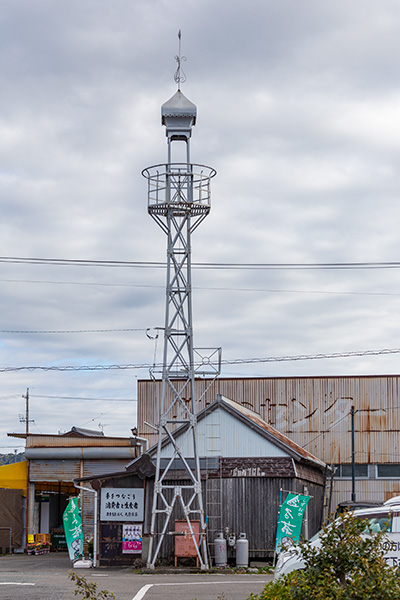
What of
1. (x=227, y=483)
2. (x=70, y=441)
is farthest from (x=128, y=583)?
(x=70, y=441)

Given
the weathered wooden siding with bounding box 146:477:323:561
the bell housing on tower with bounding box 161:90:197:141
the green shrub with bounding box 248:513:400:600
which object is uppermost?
the bell housing on tower with bounding box 161:90:197:141

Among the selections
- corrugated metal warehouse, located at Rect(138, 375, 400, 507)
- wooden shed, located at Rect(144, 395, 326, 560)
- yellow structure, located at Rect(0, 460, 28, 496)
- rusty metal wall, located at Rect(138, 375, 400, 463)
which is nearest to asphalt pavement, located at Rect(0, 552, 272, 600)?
wooden shed, located at Rect(144, 395, 326, 560)

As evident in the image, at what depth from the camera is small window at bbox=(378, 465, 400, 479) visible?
35.9 m

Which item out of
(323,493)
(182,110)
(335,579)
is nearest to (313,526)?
(323,493)

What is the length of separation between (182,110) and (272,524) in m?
14.1

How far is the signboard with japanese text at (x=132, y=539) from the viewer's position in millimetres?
26094

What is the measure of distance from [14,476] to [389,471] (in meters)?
16.8

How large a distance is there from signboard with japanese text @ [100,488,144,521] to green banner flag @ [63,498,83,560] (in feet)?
2.90

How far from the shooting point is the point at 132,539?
1032 inches

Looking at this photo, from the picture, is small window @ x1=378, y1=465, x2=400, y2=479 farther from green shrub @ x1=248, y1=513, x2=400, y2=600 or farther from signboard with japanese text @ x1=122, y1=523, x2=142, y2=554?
green shrub @ x1=248, y1=513, x2=400, y2=600

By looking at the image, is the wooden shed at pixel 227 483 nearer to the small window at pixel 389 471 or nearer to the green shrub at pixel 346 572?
the small window at pixel 389 471

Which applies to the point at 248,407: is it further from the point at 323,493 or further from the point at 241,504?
the point at 241,504

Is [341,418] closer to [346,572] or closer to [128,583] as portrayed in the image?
[128,583]

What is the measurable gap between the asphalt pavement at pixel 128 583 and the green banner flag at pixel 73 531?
1.96ft
